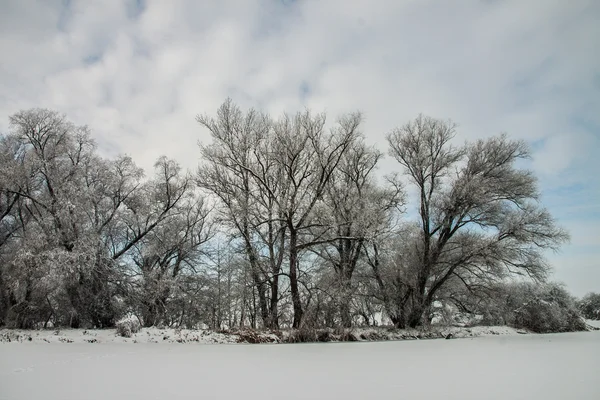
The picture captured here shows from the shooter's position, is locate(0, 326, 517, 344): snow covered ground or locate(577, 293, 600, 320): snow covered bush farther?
locate(577, 293, 600, 320): snow covered bush

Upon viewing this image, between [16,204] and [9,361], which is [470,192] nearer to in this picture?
[9,361]

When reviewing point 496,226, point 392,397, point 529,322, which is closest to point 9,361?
point 392,397

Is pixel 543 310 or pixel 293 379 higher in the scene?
pixel 543 310

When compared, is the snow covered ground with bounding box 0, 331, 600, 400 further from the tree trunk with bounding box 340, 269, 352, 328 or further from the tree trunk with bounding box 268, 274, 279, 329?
the tree trunk with bounding box 268, 274, 279, 329

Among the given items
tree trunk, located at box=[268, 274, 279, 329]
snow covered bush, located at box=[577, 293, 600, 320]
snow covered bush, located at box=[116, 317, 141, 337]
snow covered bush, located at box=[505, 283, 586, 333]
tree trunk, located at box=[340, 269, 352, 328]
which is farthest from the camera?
snow covered bush, located at box=[577, 293, 600, 320]

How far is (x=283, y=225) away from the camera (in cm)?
1797

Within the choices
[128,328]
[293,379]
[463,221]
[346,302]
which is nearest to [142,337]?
[128,328]

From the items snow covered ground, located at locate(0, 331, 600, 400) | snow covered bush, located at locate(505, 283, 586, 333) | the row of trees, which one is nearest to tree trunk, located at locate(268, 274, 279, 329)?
the row of trees

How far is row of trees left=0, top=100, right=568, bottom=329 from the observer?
669 inches

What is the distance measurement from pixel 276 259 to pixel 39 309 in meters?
11.7

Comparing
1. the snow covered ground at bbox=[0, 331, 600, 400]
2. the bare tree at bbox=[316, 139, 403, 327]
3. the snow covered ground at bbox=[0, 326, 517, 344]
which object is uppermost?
the bare tree at bbox=[316, 139, 403, 327]

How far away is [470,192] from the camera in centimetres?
1856

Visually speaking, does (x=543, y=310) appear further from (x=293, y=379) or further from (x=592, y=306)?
(x=293, y=379)

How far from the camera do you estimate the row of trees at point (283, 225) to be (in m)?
17.0
